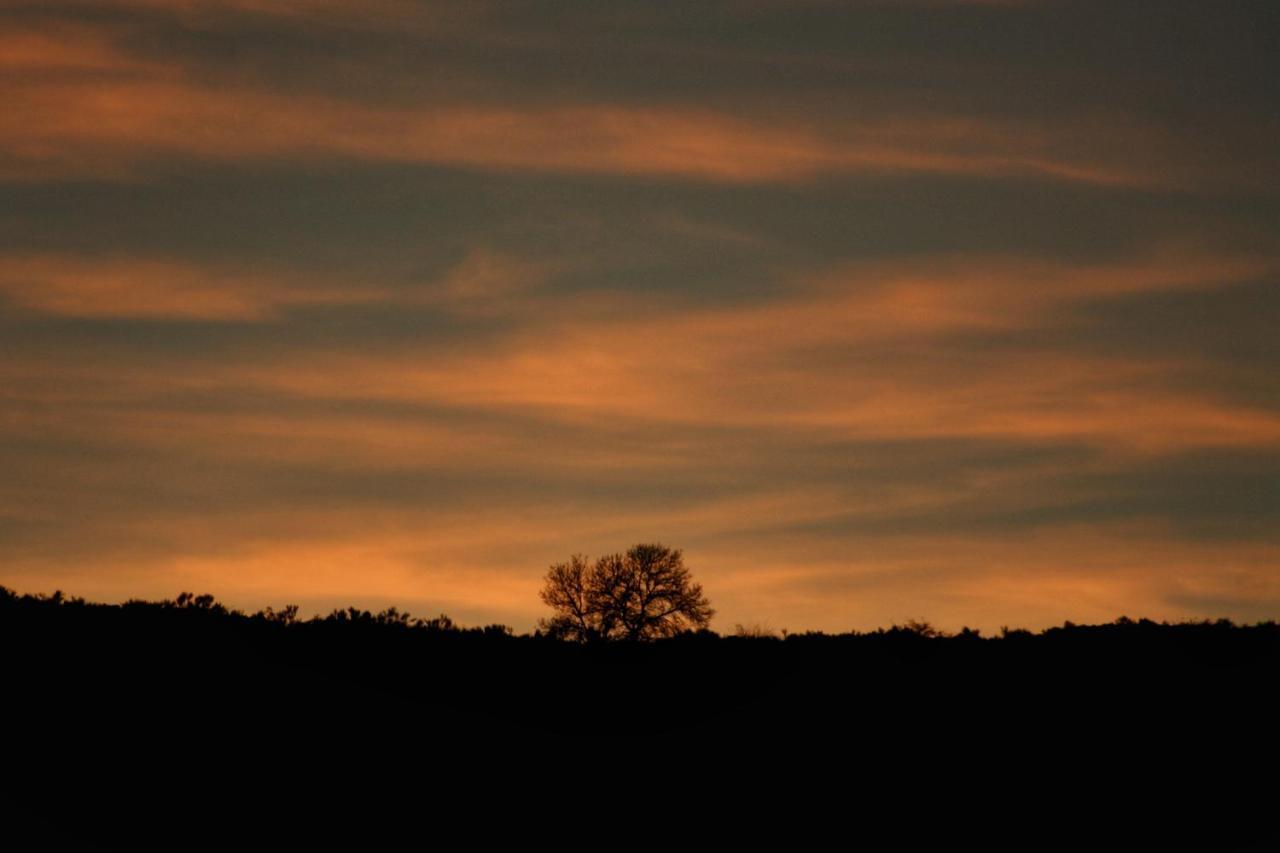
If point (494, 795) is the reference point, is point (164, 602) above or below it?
above

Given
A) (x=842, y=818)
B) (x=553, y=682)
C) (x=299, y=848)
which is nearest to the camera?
(x=299, y=848)

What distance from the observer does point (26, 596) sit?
103 ft

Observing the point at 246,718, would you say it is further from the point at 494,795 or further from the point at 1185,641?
the point at 1185,641

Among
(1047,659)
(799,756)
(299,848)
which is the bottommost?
(299,848)

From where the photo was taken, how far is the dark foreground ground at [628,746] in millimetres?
26172

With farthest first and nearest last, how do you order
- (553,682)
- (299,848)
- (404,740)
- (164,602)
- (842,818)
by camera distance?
(553,682) < (164,602) < (404,740) < (842,818) < (299,848)

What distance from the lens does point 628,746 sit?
31906 mm

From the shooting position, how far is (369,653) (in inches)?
1348

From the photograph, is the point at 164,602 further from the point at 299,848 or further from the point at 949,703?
the point at 949,703

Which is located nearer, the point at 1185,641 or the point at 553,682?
the point at 1185,641

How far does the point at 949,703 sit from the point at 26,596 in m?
20.3

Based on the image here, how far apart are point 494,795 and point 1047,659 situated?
40.8 ft

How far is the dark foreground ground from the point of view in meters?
26.2

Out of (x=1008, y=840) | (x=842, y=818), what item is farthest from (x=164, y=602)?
(x=1008, y=840)
